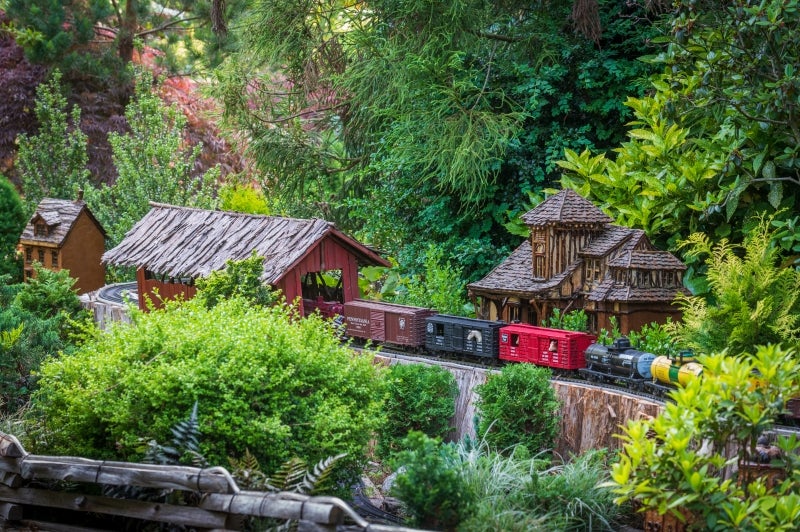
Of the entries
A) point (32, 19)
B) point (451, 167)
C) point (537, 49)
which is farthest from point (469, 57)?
point (32, 19)

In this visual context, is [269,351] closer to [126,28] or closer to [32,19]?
[32,19]

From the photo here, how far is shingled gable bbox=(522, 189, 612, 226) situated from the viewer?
50.9 ft

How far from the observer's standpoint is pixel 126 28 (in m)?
33.1

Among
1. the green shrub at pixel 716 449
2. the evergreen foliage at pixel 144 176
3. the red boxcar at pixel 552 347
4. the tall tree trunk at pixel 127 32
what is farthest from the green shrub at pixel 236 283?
the tall tree trunk at pixel 127 32

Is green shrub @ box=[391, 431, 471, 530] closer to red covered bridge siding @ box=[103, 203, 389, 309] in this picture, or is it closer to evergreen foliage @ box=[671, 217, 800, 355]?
evergreen foliage @ box=[671, 217, 800, 355]

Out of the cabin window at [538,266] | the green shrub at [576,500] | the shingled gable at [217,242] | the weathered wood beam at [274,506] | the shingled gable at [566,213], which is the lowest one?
the green shrub at [576,500]

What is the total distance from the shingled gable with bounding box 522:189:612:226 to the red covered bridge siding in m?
Answer: 3.14

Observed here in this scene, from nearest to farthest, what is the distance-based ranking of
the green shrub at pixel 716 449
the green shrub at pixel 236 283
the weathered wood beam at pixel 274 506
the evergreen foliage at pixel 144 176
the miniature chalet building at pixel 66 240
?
1. the green shrub at pixel 716 449
2. the weathered wood beam at pixel 274 506
3. the green shrub at pixel 236 283
4. the miniature chalet building at pixel 66 240
5. the evergreen foliage at pixel 144 176

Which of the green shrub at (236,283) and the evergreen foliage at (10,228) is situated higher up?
the evergreen foliage at (10,228)

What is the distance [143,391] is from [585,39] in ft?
42.5

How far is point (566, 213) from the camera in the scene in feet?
51.2

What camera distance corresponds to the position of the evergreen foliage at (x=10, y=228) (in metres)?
25.0

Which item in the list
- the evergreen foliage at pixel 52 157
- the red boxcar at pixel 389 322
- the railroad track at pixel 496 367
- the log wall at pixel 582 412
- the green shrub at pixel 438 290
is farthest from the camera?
the evergreen foliage at pixel 52 157

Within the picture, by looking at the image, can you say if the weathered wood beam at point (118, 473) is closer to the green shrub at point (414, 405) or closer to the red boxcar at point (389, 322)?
the green shrub at point (414, 405)
